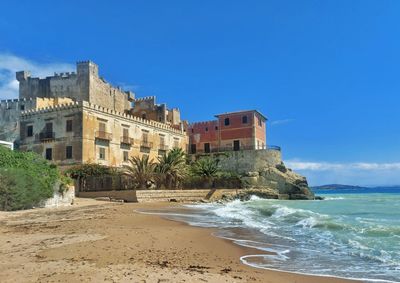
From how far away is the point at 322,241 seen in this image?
11641 mm

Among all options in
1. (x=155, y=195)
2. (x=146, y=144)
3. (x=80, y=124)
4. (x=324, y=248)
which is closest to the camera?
(x=324, y=248)

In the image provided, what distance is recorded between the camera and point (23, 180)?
2033 centimetres

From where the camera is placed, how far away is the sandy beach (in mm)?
6312

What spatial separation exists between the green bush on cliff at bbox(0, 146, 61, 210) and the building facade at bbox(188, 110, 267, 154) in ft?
104

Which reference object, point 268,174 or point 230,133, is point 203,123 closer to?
point 230,133

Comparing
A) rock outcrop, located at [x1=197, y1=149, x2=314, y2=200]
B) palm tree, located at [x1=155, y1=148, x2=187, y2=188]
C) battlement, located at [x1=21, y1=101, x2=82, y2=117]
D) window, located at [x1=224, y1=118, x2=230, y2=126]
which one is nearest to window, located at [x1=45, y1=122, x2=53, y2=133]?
battlement, located at [x1=21, y1=101, x2=82, y2=117]

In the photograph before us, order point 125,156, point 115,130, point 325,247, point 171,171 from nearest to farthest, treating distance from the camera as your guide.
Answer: point 325,247
point 171,171
point 115,130
point 125,156

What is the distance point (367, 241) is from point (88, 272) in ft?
29.2

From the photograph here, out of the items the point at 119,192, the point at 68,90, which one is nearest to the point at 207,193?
the point at 119,192

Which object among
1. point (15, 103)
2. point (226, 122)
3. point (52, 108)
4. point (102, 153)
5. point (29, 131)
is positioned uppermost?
point (15, 103)

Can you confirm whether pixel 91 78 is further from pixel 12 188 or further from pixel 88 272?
pixel 88 272

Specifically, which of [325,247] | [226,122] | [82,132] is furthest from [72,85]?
[325,247]

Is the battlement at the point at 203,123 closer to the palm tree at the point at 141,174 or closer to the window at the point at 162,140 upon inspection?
the window at the point at 162,140

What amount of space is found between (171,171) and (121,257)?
27874 millimetres
